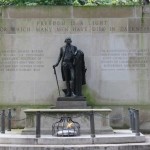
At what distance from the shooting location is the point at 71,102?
1767cm

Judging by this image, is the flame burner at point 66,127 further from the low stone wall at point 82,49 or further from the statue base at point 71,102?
the low stone wall at point 82,49

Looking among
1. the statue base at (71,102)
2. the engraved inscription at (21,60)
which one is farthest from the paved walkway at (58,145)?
the engraved inscription at (21,60)

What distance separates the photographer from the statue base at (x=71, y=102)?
17609 mm

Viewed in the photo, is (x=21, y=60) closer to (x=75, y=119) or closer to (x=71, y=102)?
(x=71, y=102)

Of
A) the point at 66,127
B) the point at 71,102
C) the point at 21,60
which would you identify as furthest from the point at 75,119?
the point at 21,60

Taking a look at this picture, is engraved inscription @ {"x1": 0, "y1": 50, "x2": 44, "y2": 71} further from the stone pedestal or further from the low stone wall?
the stone pedestal

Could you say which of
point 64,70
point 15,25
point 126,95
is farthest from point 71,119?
point 15,25

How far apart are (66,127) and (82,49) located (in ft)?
17.3

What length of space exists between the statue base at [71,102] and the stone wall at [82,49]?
4.71 feet

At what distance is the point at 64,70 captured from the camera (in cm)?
1819

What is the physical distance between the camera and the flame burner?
1486 centimetres

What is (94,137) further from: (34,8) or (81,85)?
(34,8)

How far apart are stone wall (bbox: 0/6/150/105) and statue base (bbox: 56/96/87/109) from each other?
1.44 metres

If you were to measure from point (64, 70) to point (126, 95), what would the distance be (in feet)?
9.87
